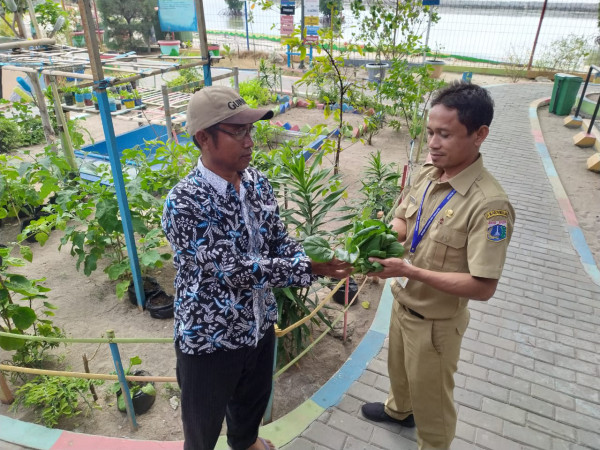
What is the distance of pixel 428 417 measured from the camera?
7.30 feet

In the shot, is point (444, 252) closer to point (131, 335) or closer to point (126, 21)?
point (131, 335)

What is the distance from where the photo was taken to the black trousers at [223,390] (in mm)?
1841

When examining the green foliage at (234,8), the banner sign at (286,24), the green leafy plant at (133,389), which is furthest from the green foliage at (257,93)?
the green foliage at (234,8)

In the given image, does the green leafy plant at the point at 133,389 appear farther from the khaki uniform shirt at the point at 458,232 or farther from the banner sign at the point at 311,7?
the banner sign at the point at 311,7

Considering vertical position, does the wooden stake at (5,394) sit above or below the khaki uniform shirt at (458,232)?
below

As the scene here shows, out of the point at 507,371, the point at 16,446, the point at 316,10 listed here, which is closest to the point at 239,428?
the point at 16,446

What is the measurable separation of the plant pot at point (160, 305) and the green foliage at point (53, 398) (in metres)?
1.01

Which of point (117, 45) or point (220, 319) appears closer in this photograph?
point (220, 319)

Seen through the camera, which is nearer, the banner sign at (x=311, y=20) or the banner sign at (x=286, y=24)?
the banner sign at (x=311, y=20)

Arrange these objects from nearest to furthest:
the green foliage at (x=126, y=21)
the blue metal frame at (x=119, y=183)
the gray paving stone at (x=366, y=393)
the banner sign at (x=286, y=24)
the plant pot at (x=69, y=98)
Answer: the gray paving stone at (x=366, y=393), the blue metal frame at (x=119, y=183), the plant pot at (x=69, y=98), the banner sign at (x=286, y=24), the green foliage at (x=126, y=21)

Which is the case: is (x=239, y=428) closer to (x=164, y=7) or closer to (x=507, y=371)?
(x=507, y=371)

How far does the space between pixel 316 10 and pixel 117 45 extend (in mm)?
11213

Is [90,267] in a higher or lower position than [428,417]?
lower

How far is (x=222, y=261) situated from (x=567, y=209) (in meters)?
6.14
